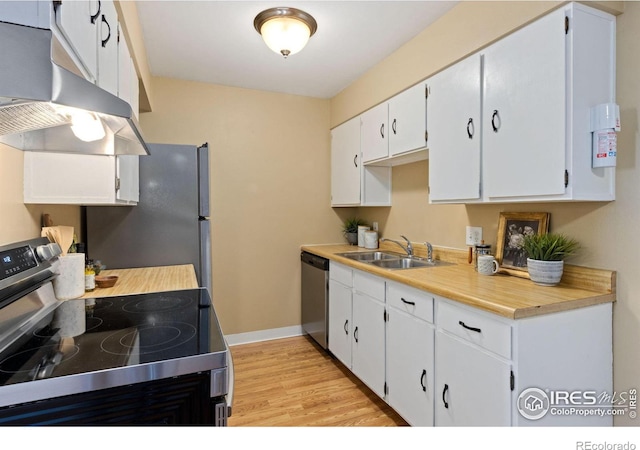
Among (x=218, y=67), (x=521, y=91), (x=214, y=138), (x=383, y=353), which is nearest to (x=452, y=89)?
(x=521, y=91)

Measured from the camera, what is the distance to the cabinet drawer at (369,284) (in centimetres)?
214

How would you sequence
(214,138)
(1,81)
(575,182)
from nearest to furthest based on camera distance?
(1,81) < (575,182) < (214,138)

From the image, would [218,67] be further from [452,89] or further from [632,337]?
[632,337]

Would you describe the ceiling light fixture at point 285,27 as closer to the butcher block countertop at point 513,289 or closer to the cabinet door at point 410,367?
the butcher block countertop at point 513,289

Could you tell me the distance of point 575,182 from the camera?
4.66 feet

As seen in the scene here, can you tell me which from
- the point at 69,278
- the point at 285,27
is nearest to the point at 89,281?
the point at 69,278

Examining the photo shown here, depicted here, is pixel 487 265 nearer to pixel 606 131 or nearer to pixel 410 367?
pixel 410 367

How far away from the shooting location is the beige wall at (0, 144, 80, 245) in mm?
1255

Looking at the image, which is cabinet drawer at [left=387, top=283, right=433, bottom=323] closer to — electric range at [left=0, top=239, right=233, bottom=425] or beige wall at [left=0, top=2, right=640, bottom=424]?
beige wall at [left=0, top=2, right=640, bottom=424]

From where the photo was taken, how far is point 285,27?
78.7 inches

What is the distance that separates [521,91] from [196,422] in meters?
1.89

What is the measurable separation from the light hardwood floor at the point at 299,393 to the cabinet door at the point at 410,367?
218 mm

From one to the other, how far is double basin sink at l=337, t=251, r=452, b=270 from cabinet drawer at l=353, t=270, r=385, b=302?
14 centimetres

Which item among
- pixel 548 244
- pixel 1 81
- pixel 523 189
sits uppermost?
pixel 1 81
